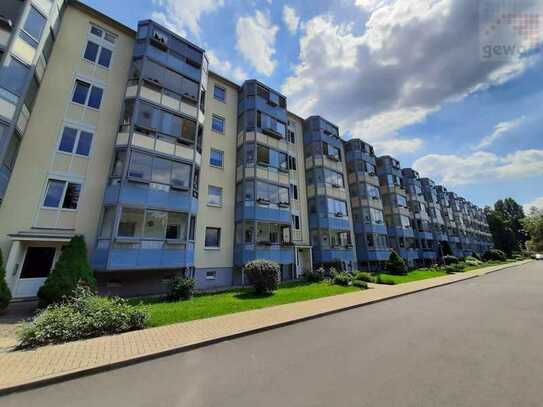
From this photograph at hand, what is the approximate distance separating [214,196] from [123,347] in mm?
13905

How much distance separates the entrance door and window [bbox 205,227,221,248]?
8972 mm

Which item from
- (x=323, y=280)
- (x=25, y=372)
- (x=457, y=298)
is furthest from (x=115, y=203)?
(x=457, y=298)

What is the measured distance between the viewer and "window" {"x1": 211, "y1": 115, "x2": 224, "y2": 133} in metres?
21.0

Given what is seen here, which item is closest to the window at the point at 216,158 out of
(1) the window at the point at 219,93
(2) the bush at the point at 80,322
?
(1) the window at the point at 219,93

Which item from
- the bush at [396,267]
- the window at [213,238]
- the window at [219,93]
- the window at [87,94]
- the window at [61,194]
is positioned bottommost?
the bush at [396,267]

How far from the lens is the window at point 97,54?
15.9 m

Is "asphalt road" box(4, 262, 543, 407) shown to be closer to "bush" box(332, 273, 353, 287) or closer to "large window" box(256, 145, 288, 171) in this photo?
"bush" box(332, 273, 353, 287)

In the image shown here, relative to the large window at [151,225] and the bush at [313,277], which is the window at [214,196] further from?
the bush at [313,277]

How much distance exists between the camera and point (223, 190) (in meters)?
20.0

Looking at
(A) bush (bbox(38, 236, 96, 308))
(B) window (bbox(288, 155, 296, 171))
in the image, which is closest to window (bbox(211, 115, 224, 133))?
(B) window (bbox(288, 155, 296, 171))

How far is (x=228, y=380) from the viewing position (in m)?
4.94

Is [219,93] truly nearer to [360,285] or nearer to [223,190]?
[223,190]

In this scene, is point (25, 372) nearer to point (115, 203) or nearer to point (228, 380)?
point (228, 380)

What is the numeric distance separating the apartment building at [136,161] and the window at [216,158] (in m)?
0.12
